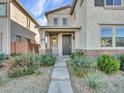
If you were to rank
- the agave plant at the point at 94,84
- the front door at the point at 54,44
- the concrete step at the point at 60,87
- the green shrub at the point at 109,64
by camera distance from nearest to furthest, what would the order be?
the concrete step at the point at 60,87
the agave plant at the point at 94,84
the green shrub at the point at 109,64
the front door at the point at 54,44

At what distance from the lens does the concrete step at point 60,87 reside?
737cm

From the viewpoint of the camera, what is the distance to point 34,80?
9383 millimetres

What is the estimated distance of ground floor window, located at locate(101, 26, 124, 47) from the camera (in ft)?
48.0

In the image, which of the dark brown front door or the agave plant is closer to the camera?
the agave plant

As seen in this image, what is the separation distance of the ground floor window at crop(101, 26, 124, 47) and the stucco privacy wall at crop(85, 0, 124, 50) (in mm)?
395

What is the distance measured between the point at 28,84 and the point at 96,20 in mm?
7694

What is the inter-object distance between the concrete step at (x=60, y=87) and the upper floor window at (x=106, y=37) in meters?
6.70

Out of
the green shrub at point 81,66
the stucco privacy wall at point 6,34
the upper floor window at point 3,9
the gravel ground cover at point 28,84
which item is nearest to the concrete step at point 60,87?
the gravel ground cover at point 28,84

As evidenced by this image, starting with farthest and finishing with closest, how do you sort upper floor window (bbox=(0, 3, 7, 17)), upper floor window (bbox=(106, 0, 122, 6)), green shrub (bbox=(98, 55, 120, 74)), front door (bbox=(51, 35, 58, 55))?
front door (bbox=(51, 35, 58, 55))
upper floor window (bbox=(0, 3, 7, 17))
upper floor window (bbox=(106, 0, 122, 6))
green shrub (bbox=(98, 55, 120, 74))

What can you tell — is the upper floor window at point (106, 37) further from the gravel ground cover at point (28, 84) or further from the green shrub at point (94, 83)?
the green shrub at point (94, 83)

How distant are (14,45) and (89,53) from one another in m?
8.02

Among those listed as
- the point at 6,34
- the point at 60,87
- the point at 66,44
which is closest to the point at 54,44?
the point at 66,44

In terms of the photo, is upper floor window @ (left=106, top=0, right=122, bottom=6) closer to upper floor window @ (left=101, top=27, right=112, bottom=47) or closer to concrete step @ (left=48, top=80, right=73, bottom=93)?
upper floor window @ (left=101, top=27, right=112, bottom=47)

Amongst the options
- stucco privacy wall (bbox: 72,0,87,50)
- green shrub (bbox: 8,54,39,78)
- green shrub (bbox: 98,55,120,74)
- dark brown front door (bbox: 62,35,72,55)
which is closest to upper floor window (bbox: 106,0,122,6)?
stucco privacy wall (bbox: 72,0,87,50)
